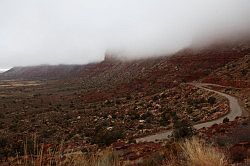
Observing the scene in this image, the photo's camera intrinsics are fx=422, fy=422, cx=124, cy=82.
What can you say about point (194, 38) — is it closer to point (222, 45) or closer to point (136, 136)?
point (222, 45)

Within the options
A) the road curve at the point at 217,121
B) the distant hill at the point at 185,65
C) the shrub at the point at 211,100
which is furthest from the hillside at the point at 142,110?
the road curve at the point at 217,121

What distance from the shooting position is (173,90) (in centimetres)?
5697

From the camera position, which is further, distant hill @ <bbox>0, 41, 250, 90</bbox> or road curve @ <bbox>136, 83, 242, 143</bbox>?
distant hill @ <bbox>0, 41, 250, 90</bbox>

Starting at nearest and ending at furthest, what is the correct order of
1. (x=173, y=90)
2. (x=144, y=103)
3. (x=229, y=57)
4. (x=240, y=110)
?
(x=240, y=110), (x=144, y=103), (x=173, y=90), (x=229, y=57)

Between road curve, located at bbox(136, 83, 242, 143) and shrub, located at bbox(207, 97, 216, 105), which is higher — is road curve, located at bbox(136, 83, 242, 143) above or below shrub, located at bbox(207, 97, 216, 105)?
above

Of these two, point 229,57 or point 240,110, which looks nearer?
point 240,110

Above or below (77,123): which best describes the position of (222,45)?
above

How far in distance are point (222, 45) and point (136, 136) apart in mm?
53750

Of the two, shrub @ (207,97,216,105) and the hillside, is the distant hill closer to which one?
the hillside

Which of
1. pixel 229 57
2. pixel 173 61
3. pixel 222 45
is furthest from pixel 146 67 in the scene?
pixel 229 57

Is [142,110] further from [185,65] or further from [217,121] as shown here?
[185,65]

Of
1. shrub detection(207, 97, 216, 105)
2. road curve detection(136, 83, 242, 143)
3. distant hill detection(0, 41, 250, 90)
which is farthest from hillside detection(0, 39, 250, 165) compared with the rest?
road curve detection(136, 83, 242, 143)

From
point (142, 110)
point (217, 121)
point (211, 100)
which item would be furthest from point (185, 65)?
point (217, 121)

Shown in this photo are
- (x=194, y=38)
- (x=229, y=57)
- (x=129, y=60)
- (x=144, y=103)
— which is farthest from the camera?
(x=129, y=60)
